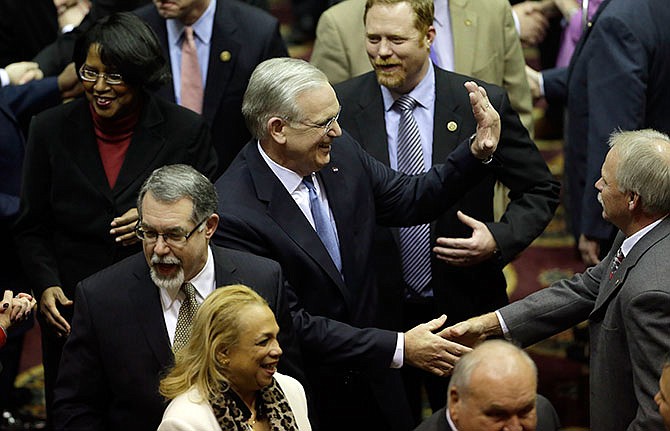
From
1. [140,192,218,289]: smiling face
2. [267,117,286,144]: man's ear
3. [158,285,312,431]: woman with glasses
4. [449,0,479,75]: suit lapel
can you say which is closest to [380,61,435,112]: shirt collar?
[449,0,479,75]: suit lapel

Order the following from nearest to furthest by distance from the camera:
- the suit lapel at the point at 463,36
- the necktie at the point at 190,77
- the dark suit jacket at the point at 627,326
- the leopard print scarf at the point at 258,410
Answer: the leopard print scarf at the point at 258,410
the dark suit jacket at the point at 627,326
the suit lapel at the point at 463,36
the necktie at the point at 190,77

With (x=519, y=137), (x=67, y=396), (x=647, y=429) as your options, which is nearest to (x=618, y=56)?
(x=519, y=137)

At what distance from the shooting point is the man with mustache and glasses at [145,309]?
383 cm

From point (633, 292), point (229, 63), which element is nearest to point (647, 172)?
point (633, 292)

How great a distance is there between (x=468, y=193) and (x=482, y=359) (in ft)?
4.95

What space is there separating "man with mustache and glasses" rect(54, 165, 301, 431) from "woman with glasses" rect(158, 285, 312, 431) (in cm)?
28

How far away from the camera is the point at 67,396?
12.6 feet

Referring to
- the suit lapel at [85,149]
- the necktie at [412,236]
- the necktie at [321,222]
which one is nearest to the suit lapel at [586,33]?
the necktie at [412,236]

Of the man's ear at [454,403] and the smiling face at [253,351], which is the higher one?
the smiling face at [253,351]

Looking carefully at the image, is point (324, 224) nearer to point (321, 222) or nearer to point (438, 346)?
point (321, 222)

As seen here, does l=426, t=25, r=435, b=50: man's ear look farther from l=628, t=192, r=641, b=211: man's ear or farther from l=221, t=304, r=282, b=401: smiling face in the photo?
l=221, t=304, r=282, b=401: smiling face

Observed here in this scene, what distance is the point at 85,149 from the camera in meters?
4.65

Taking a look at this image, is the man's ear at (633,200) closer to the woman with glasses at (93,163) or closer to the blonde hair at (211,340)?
the blonde hair at (211,340)

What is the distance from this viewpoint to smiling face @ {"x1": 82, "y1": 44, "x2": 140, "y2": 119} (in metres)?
4.57
